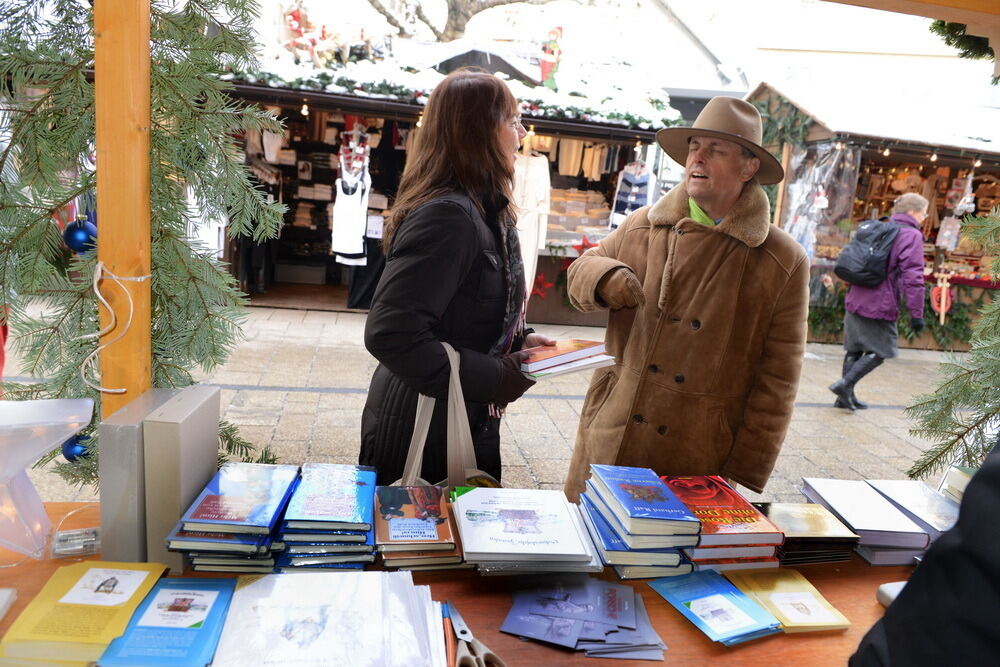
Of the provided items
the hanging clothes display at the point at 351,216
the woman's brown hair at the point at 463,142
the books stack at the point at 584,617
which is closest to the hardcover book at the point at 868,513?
the books stack at the point at 584,617

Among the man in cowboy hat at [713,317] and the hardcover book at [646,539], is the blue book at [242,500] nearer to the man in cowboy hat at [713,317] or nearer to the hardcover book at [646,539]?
the hardcover book at [646,539]

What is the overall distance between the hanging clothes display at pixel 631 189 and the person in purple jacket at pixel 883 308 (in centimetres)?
311

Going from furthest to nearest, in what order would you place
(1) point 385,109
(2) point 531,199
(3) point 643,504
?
(2) point 531,199, (1) point 385,109, (3) point 643,504

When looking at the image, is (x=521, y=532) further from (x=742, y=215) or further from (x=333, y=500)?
(x=742, y=215)

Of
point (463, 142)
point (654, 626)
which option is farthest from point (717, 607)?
point (463, 142)

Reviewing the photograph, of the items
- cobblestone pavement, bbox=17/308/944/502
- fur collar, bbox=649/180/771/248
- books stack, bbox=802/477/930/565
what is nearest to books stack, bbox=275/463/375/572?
books stack, bbox=802/477/930/565

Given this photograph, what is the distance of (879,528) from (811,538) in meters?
0.22

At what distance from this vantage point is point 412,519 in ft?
5.27

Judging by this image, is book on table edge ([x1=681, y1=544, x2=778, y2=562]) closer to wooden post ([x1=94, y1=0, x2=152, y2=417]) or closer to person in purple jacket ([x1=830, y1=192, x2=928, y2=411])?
wooden post ([x1=94, y1=0, x2=152, y2=417])

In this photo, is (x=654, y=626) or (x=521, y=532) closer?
(x=654, y=626)

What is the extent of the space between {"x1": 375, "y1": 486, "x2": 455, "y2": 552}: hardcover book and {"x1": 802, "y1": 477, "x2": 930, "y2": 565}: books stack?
1100 millimetres

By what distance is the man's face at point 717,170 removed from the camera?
232cm

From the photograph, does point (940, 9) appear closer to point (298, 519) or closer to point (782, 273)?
point (782, 273)

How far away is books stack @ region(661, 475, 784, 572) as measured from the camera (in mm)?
1616
